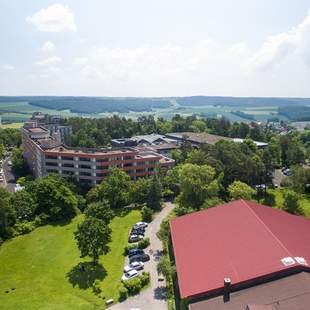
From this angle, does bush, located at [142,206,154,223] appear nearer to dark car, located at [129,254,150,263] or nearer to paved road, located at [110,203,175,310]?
paved road, located at [110,203,175,310]

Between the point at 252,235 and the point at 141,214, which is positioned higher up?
the point at 252,235

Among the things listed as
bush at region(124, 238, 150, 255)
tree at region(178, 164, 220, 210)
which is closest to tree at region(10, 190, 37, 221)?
bush at region(124, 238, 150, 255)

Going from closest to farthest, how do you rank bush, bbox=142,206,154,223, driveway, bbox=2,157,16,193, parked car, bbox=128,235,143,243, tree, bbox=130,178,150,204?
parked car, bbox=128,235,143,243
bush, bbox=142,206,154,223
tree, bbox=130,178,150,204
driveway, bbox=2,157,16,193

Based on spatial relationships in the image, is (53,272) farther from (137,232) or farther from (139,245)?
(137,232)

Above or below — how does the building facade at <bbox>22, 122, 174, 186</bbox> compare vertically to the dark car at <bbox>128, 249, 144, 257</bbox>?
above

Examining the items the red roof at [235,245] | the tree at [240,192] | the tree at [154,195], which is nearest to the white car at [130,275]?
the red roof at [235,245]

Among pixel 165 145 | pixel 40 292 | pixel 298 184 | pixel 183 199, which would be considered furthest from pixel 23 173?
pixel 298 184

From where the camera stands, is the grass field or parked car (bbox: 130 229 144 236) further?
the grass field

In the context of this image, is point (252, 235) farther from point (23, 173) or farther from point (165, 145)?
point (23, 173)
